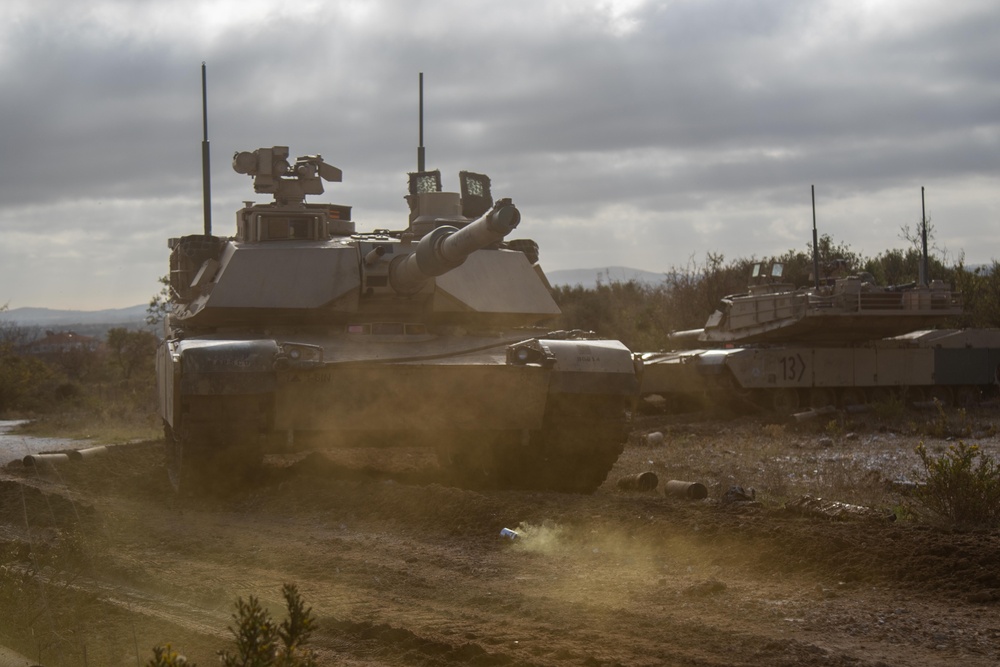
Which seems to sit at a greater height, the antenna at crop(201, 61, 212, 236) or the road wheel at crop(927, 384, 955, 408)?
the antenna at crop(201, 61, 212, 236)

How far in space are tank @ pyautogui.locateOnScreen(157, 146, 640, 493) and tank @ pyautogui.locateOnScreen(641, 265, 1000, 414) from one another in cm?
845

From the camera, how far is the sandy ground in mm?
4734

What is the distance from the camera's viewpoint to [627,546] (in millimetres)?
7207

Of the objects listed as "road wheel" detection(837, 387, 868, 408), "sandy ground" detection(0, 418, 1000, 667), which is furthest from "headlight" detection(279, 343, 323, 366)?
"road wheel" detection(837, 387, 868, 408)

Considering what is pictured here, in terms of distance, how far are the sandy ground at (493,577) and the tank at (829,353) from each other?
33.8ft

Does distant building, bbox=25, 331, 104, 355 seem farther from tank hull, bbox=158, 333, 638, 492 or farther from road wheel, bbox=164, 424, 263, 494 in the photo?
tank hull, bbox=158, 333, 638, 492

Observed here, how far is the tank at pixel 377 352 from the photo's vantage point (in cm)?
933

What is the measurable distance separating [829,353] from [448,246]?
13053 mm

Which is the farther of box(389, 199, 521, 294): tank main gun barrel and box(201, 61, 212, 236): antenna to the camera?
box(201, 61, 212, 236): antenna

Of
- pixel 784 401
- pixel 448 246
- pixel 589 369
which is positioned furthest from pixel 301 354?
pixel 784 401

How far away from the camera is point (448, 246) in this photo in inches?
380

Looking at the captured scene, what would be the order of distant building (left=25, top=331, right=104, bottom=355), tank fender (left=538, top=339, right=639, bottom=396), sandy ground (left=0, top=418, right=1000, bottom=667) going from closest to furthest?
sandy ground (left=0, top=418, right=1000, bottom=667)
tank fender (left=538, top=339, right=639, bottom=396)
distant building (left=25, top=331, right=104, bottom=355)

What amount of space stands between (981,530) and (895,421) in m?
11.6

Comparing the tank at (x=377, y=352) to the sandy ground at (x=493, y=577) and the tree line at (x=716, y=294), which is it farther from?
the tree line at (x=716, y=294)
